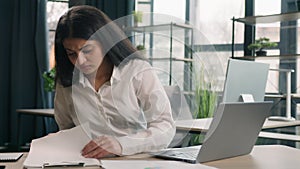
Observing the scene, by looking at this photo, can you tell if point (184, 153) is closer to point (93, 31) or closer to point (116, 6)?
point (93, 31)

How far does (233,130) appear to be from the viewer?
107 cm

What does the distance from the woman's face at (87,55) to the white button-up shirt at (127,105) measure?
1.3 inches

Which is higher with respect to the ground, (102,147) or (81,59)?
(81,59)

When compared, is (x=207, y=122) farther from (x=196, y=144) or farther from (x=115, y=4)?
(x=115, y=4)

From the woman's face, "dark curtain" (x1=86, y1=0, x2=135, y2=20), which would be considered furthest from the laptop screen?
"dark curtain" (x1=86, y1=0, x2=135, y2=20)

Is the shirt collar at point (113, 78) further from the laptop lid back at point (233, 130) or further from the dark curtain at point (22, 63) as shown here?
the dark curtain at point (22, 63)

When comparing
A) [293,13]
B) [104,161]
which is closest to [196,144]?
[104,161]

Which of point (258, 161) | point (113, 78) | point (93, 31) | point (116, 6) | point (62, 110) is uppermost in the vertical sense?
point (116, 6)

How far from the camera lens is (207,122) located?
1008mm

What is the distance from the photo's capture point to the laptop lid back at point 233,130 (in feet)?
3.31

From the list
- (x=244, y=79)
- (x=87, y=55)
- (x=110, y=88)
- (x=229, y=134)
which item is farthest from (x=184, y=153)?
(x=244, y=79)

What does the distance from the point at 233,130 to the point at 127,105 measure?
0.94 ft

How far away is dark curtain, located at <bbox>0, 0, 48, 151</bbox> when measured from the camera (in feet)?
14.5

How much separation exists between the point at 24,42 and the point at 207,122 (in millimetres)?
3843
